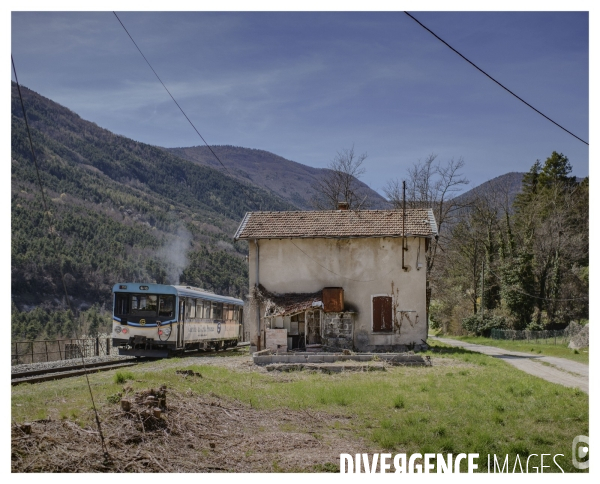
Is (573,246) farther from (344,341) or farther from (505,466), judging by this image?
(505,466)

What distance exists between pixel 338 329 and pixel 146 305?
8105mm

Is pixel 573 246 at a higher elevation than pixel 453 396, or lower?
higher

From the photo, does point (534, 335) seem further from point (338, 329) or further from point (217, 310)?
point (217, 310)

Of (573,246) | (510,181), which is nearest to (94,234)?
(510,181)

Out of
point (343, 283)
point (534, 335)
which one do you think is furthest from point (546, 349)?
point (343, 283)

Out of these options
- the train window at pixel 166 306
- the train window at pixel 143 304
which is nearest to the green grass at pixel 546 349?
the train window at pixel 166 306

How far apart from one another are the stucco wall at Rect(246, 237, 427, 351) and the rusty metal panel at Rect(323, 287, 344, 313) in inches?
24.3

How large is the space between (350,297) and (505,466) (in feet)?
62.7

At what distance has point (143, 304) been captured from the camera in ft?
78.7

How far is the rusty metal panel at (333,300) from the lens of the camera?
2625 centimetres

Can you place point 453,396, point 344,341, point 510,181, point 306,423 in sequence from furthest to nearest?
point 510,181 < point 344,341 < point 453,396 < point 306,423

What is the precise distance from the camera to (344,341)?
1036 inches

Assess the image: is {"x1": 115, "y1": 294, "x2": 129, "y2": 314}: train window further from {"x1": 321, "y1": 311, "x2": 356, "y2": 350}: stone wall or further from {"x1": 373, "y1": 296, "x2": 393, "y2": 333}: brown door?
{"x1": 373, "y1": 296, "x2": 393, "y2": 333}: brown door

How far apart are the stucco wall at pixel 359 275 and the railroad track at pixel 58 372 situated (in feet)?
23.2
